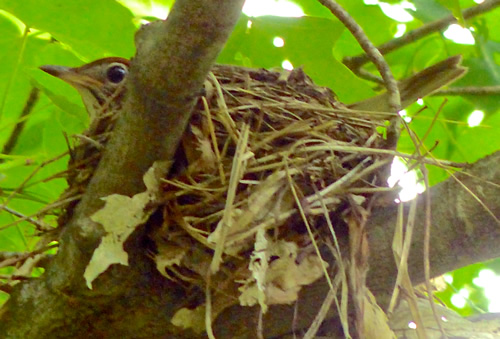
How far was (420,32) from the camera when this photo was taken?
1.50 m

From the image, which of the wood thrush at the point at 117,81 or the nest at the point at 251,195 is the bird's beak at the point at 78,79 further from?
the nest at the point at 251,195

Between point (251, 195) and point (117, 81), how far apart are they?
0.51 meters

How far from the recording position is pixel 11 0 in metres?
1.16

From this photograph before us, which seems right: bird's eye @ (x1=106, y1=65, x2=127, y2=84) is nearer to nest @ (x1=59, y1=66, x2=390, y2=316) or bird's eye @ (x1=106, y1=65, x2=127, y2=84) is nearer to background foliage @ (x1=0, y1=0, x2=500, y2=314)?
background foliage @ (x1=0, y1=0, x2=500, y2=314)

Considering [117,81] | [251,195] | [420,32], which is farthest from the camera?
[420,32]

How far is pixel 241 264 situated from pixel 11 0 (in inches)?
30.7

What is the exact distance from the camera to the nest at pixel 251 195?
2.51 ft

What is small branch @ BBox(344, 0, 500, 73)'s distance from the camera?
138 centimetres

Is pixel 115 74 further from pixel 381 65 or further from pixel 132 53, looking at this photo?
pixel 381 65

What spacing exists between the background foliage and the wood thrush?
50 millimetres

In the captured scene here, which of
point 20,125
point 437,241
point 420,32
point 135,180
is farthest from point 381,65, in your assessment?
point 20,125

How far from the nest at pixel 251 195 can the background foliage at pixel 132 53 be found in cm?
29

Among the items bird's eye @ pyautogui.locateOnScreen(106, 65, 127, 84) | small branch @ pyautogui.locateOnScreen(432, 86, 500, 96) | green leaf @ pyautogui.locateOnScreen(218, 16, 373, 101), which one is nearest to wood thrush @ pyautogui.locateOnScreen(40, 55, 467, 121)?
bird's eye @ pyautogui.locateOnScreen(106, 65, 127, 84)

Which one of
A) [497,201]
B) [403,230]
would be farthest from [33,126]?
[497,201]
